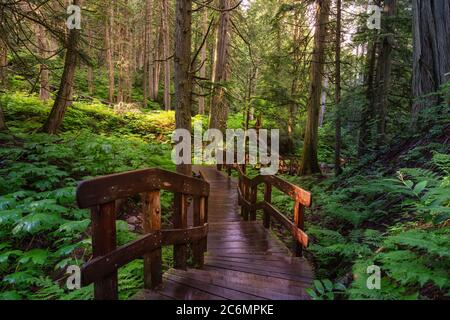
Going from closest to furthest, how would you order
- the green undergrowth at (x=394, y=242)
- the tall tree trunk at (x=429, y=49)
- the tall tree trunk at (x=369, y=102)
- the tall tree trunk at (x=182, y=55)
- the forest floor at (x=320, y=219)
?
1. the green undergrowth at (x=394, y=242)
2. the forest floor at (x=320, y=219)
3. the tall tree trunk at (x=182, y=55)
4. the tall tree trunk at (x=429, y=49)
5. the tall tree trunk at (x=369, y=102)

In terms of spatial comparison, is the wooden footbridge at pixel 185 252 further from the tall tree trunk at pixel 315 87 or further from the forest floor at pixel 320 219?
the tall tree trunk at pixel 315 87

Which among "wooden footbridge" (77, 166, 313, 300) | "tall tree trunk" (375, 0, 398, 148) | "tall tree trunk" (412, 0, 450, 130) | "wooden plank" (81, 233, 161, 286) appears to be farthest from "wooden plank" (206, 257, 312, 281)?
"tall tree trunk" (375, 0, 398, 148)

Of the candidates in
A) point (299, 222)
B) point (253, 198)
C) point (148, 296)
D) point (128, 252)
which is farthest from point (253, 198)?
point (128, 252)

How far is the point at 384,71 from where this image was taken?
34.6 feet

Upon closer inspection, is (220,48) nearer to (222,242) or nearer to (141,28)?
(222,242)

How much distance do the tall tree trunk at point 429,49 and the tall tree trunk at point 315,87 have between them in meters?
5.05

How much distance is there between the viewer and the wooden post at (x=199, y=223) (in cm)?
475

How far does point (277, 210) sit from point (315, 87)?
338 inches

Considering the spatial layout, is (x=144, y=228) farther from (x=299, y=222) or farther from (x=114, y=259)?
(x=299, y=222)

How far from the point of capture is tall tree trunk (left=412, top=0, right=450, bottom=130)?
7449mm

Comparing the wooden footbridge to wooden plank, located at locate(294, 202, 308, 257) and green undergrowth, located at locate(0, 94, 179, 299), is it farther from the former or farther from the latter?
green undergrowth, located at locate(0, 94, 179, 299)

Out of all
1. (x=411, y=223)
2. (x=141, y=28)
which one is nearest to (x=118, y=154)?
(x=411, y=223)

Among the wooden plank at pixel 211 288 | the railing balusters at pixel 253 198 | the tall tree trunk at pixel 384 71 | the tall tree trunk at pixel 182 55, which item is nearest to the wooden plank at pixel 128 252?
the wooden plank at pixel 211 288

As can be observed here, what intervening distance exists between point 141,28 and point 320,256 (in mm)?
37023
